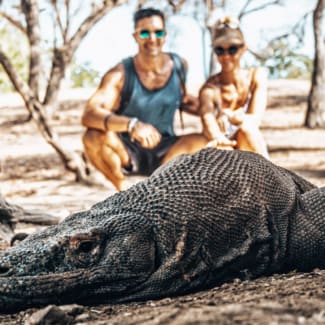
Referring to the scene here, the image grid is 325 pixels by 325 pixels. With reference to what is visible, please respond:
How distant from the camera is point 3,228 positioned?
15.8ft

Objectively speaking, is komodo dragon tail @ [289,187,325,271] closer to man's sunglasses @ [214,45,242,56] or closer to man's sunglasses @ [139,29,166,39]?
man's sunglasses @ [214,45,242,56]

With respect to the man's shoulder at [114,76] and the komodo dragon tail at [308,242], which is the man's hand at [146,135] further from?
the komodo dragon tail at [308,242]

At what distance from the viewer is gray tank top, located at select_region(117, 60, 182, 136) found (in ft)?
22.2

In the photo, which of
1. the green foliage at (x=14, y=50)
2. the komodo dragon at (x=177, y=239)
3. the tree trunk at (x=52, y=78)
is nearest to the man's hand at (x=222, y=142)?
the komodo dragon at (x=177, y=239)

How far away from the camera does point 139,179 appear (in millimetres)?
6742

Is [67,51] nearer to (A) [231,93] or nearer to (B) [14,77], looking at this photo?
(B) [14,77]

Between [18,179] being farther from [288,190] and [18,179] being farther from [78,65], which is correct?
[78,65]

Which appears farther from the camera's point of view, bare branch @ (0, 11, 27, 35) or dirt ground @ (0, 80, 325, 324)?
bare branch @ (0, 11, 27, 35)

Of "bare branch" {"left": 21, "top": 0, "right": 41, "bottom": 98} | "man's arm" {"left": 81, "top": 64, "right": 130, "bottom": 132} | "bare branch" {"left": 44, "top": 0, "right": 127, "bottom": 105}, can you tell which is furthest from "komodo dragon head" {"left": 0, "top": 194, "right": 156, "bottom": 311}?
"bare branch" {"left": 21, "top": 0, "right": 41, "bottom": 98}

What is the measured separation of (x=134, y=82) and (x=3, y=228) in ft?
7.78

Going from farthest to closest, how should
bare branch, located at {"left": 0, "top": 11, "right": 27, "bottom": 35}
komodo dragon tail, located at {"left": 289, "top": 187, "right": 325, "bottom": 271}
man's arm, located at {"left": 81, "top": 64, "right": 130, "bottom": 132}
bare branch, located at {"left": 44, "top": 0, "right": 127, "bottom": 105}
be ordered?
bare branch, located at {"left": 0, "top": 11, "right": 27, "bottom": 35}
bare branch, located at {"left": 44, "top": 0, "right": 127, "bottom": 105}
man's arm, located at {"left": 81, "top": 64, "right": 130, "bottom": 132}
komodo dragon tail, located at {"left": 289, "top": 187, "right": 325, "bottom": 271}

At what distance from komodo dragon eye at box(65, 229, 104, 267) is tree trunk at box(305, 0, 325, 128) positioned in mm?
10196

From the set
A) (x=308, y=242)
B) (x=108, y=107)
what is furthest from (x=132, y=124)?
(x=308, y=242)

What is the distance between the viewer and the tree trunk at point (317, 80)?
1205cm
